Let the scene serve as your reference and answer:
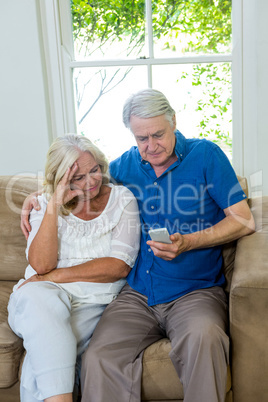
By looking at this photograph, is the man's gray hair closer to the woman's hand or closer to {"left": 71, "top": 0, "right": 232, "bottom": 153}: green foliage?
the woman's hand

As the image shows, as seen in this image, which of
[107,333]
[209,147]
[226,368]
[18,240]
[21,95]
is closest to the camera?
[226,368]

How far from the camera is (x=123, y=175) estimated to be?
78.0 inches

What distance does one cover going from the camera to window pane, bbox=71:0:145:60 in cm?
265

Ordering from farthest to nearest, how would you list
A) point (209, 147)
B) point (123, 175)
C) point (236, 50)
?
point (236, 50) → point (123, 175) → point (209, 147)

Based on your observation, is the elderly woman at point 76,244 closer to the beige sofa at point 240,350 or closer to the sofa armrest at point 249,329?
the beige sofa at point 240,350

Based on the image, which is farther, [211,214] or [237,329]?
[211,214]

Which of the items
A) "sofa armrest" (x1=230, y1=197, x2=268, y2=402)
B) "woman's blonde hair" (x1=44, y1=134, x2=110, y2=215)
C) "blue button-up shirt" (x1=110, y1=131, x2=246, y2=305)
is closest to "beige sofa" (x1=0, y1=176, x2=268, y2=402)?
"sofa armrest" (x1=230, y1=197, x2=268, y2=402)

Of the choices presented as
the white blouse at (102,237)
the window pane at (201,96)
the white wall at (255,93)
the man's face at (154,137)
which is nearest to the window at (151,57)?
the window pane at (201,96)

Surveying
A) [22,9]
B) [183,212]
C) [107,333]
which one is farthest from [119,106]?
[107,333]

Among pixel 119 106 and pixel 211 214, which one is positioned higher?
pixel 119 106

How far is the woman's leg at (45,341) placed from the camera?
60.2 inches

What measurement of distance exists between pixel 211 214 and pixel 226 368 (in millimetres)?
598

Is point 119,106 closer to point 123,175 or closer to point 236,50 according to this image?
point 236,50

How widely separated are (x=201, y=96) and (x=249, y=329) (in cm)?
153
